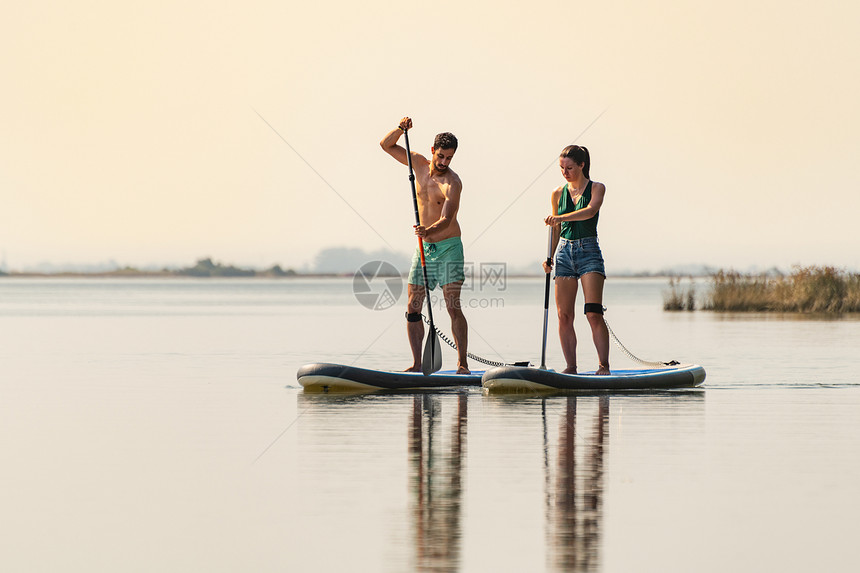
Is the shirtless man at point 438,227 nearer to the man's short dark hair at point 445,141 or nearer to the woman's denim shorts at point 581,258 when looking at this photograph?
the man's short dark hair at point 445,141

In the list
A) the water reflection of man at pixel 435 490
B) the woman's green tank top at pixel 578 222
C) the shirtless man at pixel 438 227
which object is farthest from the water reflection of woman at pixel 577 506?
the shirtless man at pixel 438 227

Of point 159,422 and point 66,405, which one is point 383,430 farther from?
point 66,405

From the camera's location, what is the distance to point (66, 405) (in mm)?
10094

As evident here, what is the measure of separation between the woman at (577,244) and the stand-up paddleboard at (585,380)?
0.91ft

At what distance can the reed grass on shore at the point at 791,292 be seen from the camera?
28156mm

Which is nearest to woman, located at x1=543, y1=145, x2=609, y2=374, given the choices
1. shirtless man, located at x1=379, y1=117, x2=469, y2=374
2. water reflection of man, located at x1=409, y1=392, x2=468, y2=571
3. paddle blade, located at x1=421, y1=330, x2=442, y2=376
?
shirtless man, located at x1=379, y1=117, x2=469, y2=374

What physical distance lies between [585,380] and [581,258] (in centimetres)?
108

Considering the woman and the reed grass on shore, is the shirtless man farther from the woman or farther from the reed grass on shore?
the reed grass on shore

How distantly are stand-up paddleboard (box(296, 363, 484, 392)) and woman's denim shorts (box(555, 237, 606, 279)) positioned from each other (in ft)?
5.13

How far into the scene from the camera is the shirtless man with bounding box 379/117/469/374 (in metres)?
11.2

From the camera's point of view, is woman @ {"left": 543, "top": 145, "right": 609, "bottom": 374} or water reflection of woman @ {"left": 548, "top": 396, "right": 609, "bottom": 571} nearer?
water reflection of woman @ {"left": 548, "top": 396, "right": 609, "bottom": 571}

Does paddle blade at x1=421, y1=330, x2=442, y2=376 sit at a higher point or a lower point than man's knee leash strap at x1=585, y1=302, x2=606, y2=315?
lower

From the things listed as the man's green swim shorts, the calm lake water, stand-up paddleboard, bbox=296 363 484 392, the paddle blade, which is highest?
the man's green swim shorts

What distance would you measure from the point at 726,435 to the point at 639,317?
21951 millimetres
